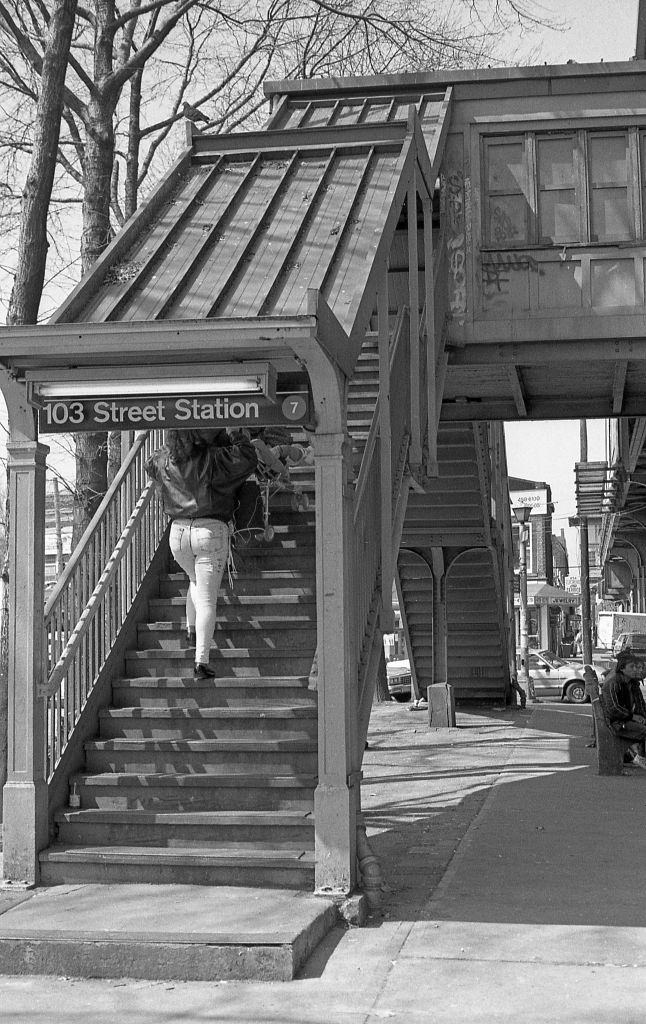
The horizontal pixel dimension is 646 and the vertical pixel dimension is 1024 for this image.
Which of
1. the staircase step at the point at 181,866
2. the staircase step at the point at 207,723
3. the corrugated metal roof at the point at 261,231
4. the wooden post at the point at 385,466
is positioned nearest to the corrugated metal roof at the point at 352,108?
the corrugated metal roof at the point at 261,231

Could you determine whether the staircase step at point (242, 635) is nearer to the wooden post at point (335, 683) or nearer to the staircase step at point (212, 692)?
the staircase step at point (212, 692)

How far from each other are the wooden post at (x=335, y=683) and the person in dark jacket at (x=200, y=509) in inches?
61.6

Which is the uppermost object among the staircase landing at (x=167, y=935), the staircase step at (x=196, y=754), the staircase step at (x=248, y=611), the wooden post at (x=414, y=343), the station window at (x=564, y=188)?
the station window at (x=564, y=188)

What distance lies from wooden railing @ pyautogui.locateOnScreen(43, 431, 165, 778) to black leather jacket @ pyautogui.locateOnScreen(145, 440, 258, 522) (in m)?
0.57

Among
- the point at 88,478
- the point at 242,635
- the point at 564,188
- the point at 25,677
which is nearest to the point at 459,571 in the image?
the point at 564,188

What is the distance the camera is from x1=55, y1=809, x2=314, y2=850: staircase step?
25.0ft

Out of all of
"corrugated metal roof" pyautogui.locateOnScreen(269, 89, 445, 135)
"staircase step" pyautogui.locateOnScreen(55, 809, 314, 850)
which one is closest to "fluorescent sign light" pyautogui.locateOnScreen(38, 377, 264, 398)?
"staircase step" pyautogui.locateOnScreen(55, 809, 314, 850)

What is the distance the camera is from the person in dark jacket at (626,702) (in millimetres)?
13078

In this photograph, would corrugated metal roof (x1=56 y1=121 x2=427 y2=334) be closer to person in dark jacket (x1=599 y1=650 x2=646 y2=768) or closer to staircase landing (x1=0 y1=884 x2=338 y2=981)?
staircase landing (x1=0 y1=884 x2=338 y2=981)

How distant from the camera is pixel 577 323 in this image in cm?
1284

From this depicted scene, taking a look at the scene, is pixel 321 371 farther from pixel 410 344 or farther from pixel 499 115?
pixel 499 115

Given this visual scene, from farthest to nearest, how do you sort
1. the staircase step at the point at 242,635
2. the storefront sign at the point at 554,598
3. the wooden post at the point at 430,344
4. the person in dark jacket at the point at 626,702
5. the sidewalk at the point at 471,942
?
the storefront sign at the point at 554,598, the person in dark jacket at the point at 626,702, the wooden post at the point at 430,344, the staircase step at the point at 242,635, the sidewalk at the point at 471,942

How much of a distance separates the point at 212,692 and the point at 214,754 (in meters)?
0.67

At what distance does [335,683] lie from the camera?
7.33 meters
